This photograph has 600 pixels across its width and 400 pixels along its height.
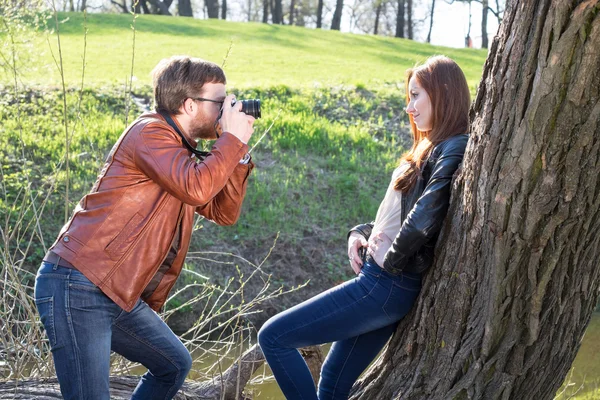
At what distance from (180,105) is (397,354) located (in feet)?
4.46

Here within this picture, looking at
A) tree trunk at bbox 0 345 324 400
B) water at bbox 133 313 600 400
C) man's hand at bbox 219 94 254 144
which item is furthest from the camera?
water at bbox 133 313 600 400

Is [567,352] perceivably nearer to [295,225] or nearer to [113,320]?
[113,320]

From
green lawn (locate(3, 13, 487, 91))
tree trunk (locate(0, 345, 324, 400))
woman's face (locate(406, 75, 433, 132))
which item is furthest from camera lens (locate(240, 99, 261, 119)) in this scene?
green lawn (locate(3, 13, 487, 91))

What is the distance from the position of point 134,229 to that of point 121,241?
6cm

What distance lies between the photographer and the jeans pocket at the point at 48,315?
2.64m

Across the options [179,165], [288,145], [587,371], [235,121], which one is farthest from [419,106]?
[288,145]

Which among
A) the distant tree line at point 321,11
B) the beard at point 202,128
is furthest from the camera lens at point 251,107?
the distant tree line at point 321,11

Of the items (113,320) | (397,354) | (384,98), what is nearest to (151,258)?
(113,320)

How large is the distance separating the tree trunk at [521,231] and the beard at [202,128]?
99cm

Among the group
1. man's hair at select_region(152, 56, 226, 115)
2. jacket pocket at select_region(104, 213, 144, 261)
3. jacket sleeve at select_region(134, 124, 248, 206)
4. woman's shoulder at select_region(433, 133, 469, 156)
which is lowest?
jacket pocket at select_region(104, 213, 144, 261)

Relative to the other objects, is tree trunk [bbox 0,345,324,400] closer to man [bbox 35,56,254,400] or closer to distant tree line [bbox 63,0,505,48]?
man [bbox 35,56,254,400]

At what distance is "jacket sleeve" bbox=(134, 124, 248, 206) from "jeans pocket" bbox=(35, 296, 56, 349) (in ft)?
1.85

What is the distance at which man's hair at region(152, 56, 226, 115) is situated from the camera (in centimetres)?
285

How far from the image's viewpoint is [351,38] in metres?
25.2
